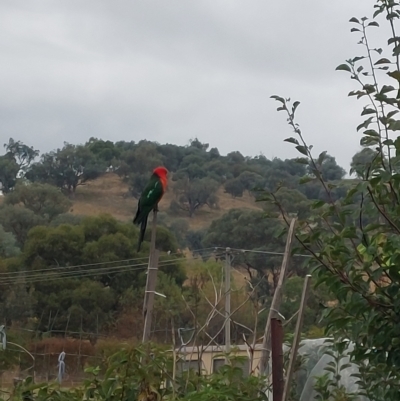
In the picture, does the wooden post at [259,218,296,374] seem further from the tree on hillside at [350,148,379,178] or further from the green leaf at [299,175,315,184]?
the tree on hillside at [350,148,379,178]

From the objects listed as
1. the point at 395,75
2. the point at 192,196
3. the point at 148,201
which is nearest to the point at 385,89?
the point at 395,75

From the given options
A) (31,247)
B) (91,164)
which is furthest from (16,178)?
(31,247)

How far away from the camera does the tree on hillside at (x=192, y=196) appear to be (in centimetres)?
5938

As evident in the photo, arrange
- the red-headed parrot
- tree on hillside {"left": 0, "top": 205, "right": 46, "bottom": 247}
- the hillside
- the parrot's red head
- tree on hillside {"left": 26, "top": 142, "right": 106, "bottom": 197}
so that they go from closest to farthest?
1. the red-headed parrot
2. the parrot's red head
3. tree on hillside {"left": 0, "top": 205, "right": 46, "bottom": 247}
4. the hillside
5. tree on hillside {"left": 26, "top": 142, "right": 106, "bottom": 197}

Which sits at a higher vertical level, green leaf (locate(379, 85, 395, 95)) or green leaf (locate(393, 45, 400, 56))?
green leaf (locate(393, 45, 400, 56))

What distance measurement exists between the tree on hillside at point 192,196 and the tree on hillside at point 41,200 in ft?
39.4

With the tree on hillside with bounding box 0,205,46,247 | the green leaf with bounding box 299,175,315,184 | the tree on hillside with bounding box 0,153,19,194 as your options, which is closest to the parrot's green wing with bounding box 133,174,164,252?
the green leaf with bounding box 299,175,315,184

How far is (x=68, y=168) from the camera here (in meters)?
64.0

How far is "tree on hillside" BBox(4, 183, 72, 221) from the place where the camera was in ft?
156

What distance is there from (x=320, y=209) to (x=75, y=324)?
25.1 m

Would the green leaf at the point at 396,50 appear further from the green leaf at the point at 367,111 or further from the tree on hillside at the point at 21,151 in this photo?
the tree on hillside at the point at 21,151

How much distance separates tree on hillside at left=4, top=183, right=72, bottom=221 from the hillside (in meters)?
8.06

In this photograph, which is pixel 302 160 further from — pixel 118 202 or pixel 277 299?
pixel 118 202

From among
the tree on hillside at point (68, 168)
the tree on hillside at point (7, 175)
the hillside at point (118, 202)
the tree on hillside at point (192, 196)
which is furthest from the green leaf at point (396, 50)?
the tree on hillside at point (7, 175)
